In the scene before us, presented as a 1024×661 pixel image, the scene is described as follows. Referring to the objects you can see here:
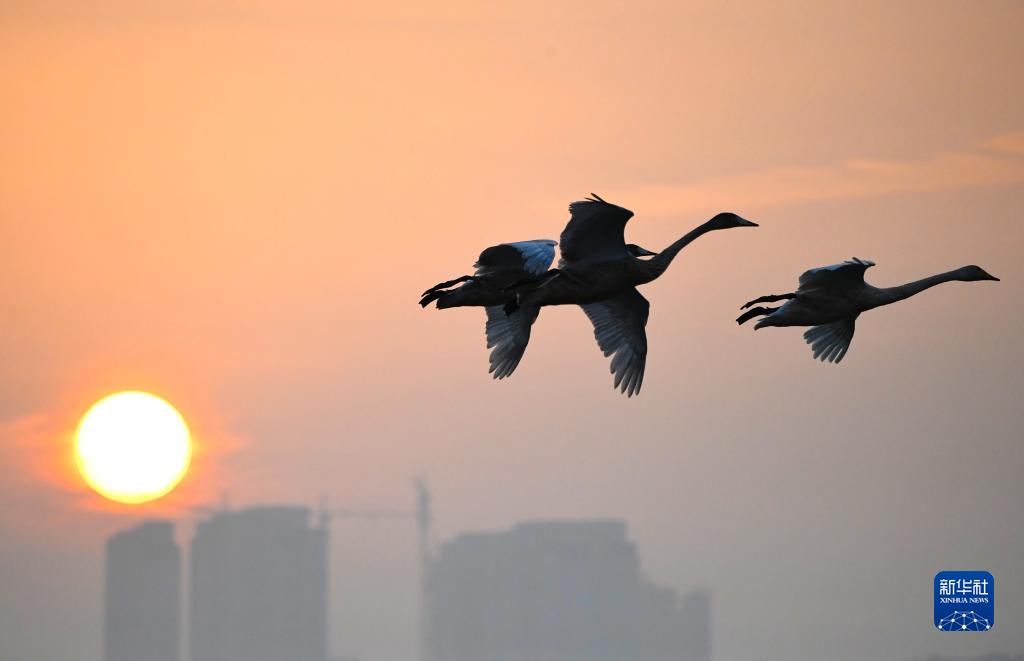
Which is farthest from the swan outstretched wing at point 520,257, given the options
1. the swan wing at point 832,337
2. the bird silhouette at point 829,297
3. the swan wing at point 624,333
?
the swan wing at point 832,337

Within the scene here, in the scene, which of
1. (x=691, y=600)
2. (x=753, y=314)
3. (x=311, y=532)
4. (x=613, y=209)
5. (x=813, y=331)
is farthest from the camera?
(x=311, y=532)

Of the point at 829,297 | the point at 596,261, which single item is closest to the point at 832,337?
the point at 829,297

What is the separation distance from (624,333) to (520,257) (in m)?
5.22

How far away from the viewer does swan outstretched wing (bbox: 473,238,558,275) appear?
4006 centimetres

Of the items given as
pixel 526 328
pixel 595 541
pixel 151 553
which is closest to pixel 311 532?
pixel 151 553

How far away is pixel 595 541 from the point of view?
179 m

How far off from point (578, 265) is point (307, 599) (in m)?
162

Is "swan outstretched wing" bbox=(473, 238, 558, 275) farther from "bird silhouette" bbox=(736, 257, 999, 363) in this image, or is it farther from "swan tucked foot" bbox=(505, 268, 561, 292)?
"bird silhouette" bbox=(736, 257, 999, 363)

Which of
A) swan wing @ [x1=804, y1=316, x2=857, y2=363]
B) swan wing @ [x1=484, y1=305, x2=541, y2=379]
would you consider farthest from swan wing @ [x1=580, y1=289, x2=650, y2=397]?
swan wing @ [x1=804, y1=316, x2=857, y2=363]

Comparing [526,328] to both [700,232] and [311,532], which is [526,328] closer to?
[700,232]

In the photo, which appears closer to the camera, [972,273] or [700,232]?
[700,232]

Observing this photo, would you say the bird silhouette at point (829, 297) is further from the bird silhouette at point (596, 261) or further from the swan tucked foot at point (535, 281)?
the swan tucked foot at point (535, 281)

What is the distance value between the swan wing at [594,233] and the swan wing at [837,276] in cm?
450

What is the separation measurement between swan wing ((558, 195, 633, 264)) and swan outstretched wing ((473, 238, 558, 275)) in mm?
760
